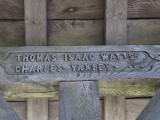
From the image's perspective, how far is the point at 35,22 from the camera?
66.9 inches

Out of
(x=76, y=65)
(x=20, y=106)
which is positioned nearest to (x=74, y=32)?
(x=76, y=65)

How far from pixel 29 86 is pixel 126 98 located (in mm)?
863

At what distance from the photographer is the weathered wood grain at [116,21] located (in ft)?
5.57

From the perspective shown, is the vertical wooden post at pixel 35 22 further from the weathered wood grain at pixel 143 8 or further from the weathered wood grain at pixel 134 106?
the weathered wood grain at pixel 134 106

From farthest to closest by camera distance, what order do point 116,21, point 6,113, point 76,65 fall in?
1. point 116,21
2. point 76,65
3. point 6,113

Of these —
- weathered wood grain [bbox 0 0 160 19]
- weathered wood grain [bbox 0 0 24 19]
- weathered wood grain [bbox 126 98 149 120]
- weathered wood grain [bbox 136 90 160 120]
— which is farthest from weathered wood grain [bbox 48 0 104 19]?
weathered wood grain [bbox 126 98 149 120]

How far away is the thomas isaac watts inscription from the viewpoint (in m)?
1.59

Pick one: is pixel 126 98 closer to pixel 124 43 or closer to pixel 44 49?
pixel 124 43

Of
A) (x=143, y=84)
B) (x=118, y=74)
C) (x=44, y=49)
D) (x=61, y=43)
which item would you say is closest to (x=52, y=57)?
(x=44, y=49)

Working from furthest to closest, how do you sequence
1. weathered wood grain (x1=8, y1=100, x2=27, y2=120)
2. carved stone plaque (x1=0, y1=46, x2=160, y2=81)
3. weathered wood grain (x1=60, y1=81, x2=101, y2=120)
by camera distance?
1. weathered wood grain (x1=8, y1=100, x2=27, y2=120)
2. carved stone plaque (x1=0, y1=46, x2=160, y2=81)
3. weathered wood grain (x1=60, y1=81, x2=101, y2=120)

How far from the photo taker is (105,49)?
163cm

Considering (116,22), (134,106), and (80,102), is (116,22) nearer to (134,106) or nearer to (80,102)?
(80,102)

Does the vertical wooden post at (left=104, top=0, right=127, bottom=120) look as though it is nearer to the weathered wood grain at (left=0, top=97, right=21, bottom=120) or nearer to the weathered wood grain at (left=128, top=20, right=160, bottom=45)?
the weathered wood grain at (left=128, top=20, right=160, bottom=45)

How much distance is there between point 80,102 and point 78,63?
0.21 m
